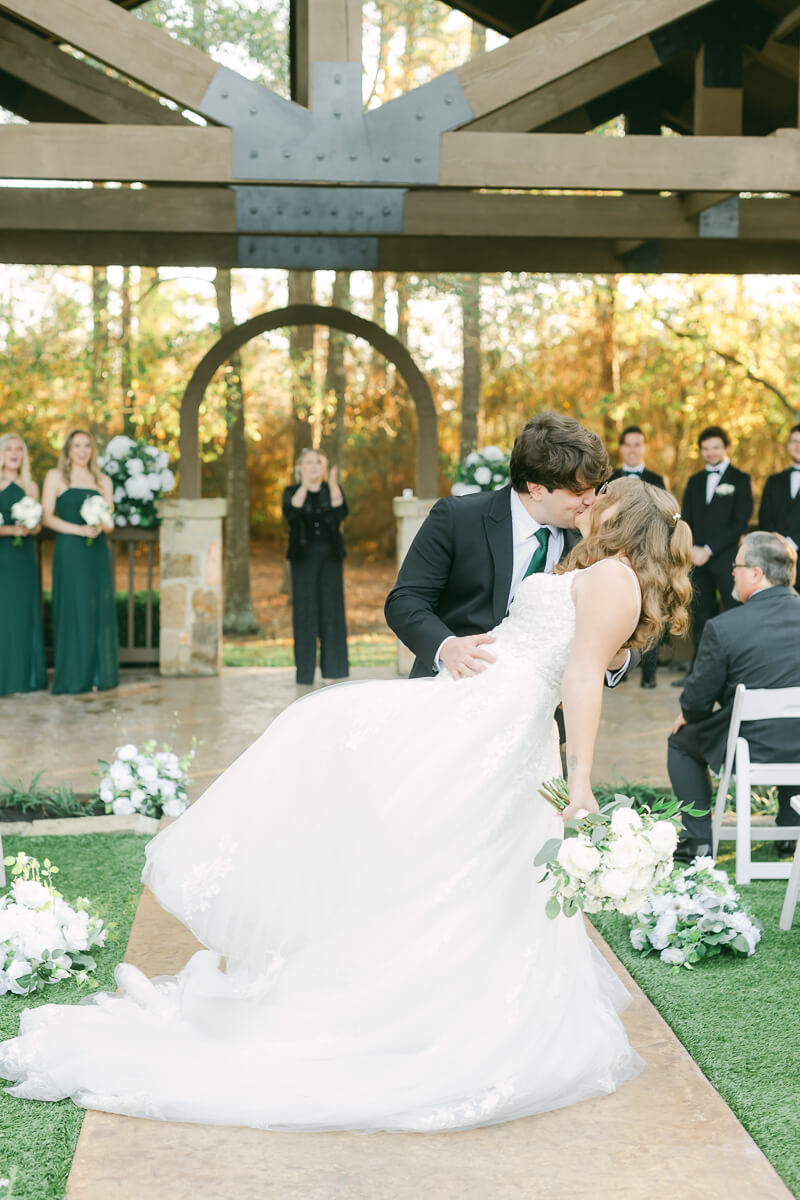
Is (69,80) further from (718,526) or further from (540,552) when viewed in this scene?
(540,552)

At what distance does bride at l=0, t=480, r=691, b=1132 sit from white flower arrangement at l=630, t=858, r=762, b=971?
0.86 metres

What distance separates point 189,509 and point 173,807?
4.44 metres

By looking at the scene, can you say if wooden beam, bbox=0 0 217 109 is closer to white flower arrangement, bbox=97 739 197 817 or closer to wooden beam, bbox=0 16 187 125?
white flower arrangement, bbox=97 739 197 817

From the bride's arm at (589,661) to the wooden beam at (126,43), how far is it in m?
3.36

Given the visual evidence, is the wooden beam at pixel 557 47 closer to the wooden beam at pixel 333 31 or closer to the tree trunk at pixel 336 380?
the wooden beam at pixel 333 31

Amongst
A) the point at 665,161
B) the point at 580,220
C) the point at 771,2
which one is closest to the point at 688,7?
the point at 665,161

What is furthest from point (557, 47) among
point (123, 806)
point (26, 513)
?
point (26, 513)

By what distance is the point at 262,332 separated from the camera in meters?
9.31

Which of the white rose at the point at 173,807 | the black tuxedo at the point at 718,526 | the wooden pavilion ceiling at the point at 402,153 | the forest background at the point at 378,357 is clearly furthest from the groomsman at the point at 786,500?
the forest background at the point at 378,357

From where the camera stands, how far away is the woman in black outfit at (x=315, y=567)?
8844 millimetres

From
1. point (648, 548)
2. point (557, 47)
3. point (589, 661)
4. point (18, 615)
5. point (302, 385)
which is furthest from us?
point (302, 385)

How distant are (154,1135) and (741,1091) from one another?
4.50 ft

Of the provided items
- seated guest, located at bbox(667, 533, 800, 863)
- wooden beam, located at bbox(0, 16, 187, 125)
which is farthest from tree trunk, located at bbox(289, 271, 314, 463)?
seated guest, located at bbox(667, 533, 800, 863)

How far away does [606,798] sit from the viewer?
5.49m
